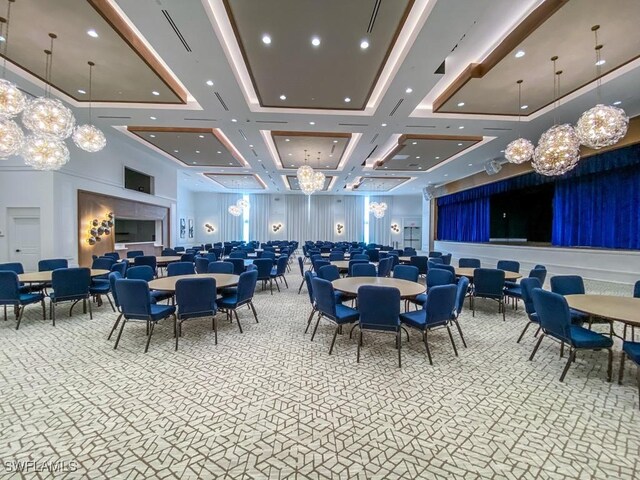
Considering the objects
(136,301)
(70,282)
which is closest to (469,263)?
(136,301)

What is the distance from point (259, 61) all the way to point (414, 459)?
5.93 metres

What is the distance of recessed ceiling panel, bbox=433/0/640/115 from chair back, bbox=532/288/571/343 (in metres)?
3.69

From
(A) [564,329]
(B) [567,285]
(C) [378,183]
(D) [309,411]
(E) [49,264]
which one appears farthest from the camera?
(C) [378,183]

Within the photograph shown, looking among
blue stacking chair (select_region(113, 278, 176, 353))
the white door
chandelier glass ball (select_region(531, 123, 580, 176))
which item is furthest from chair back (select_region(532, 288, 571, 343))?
the white door

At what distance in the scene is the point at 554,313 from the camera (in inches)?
122

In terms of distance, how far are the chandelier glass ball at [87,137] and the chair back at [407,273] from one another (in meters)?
6.71

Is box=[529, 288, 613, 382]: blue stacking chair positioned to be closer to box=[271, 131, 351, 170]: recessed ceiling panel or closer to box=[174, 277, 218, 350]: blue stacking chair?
box=[174, 277, 218, 350]: blue stacking chair

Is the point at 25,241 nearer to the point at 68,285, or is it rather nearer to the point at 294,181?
the point at 68,285

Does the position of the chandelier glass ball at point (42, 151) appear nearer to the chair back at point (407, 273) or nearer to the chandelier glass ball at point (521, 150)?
the chair back at point (407, 273)

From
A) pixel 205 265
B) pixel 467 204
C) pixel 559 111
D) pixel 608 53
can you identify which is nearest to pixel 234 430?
pixel 205 265

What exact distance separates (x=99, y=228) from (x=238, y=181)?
792 cm

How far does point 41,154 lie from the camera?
5.06 meters

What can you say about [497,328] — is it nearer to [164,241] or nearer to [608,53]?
[608,53]

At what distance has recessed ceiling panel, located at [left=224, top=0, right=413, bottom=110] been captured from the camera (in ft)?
12.3
